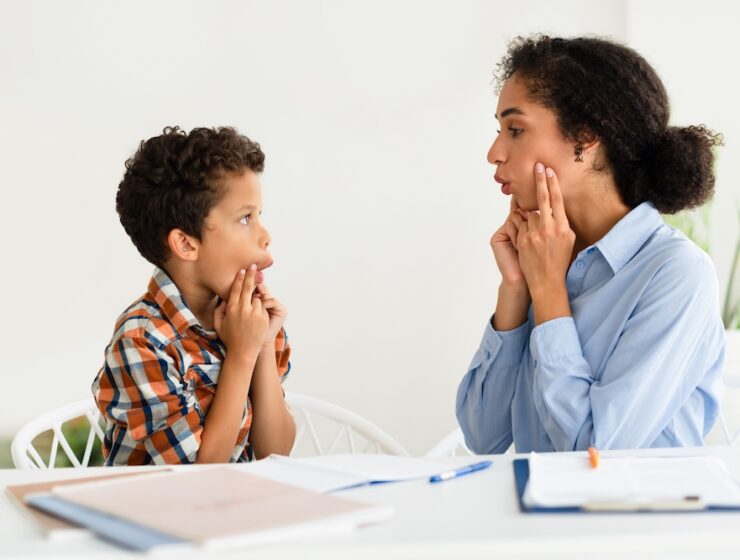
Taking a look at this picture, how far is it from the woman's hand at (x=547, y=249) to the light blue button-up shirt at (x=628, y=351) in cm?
4

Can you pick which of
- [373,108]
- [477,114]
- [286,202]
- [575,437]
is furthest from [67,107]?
[575,437]

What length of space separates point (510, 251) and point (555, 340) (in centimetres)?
23

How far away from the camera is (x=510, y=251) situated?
166 cm

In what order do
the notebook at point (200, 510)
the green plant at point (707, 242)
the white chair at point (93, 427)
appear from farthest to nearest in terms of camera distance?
the green plant at point (707, 242) < the white chair at point (93, 427) < the notebook at point (200, 510)

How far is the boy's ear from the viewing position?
5.33ft

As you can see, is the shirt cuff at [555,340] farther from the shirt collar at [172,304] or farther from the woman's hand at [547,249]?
the shirt collar at [172,304]

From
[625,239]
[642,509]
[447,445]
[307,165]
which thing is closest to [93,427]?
[447,445]

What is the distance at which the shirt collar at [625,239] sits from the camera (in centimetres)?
156

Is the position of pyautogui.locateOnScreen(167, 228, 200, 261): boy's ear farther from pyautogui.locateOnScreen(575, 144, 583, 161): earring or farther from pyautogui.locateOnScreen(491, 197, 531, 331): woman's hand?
pyautogui.locateOnScreen(575, 144, 583, 161): earring

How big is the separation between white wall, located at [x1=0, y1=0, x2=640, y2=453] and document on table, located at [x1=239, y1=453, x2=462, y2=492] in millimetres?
1977

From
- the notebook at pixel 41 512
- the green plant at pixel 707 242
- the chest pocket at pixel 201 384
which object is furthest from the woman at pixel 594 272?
the green plant at pixel 707 242

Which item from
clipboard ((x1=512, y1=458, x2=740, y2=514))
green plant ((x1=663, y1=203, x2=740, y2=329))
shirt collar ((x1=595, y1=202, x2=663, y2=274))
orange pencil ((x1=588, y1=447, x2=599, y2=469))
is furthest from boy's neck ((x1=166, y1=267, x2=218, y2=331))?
green plant ((x1=663, y1=203, x2=740, y2=329))

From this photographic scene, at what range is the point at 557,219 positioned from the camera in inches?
62.3

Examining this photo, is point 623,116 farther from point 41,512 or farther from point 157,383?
point 41,512
